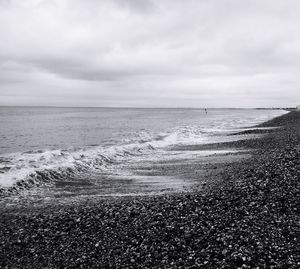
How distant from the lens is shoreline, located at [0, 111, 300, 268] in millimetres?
6426

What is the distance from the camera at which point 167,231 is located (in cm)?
776

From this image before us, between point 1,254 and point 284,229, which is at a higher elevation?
point 284,229

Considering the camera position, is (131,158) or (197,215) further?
(131,158)

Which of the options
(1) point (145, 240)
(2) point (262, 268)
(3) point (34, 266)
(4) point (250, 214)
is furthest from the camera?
(4) point (250, 214)

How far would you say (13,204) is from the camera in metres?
11.8

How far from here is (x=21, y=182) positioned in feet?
49.9

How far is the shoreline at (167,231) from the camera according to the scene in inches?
253

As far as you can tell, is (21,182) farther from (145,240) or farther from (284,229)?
(284,229)

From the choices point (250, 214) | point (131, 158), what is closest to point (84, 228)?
point (250, 214)

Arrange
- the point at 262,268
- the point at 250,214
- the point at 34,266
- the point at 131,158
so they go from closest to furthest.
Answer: the point at 262,268
the point at 34,266
the point at 250,214
the point at 131,158

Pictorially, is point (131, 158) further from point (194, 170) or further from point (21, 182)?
point (21, 182)

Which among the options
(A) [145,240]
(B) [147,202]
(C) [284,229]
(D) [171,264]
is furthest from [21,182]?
(C) [284,229]

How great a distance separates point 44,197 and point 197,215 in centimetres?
711

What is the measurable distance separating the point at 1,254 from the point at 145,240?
3.56 metres
